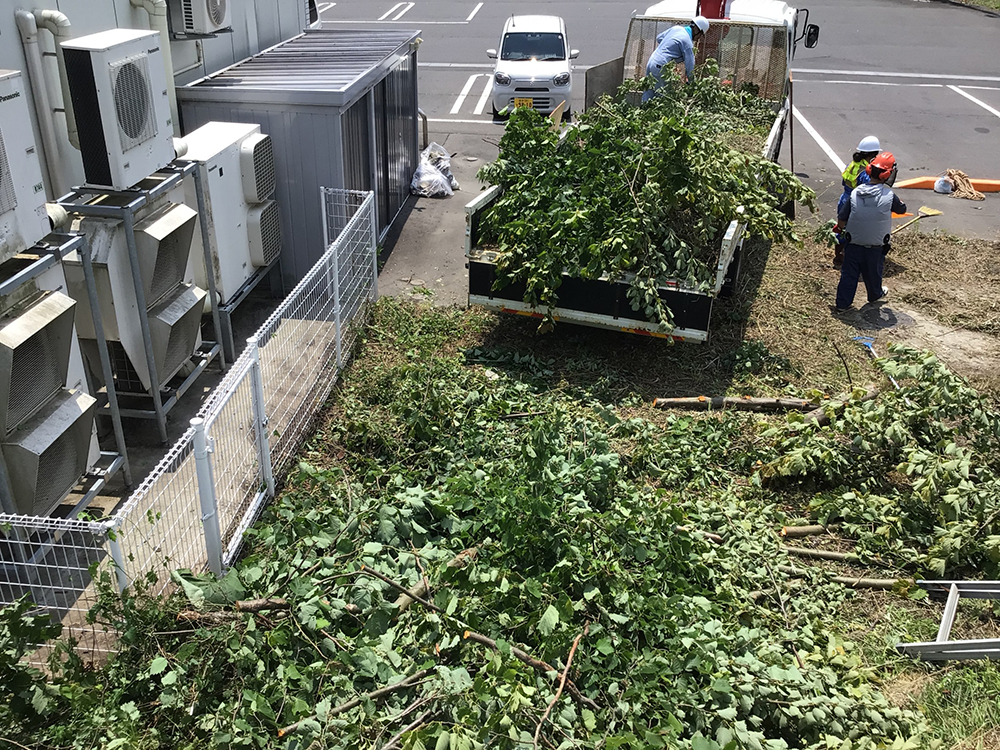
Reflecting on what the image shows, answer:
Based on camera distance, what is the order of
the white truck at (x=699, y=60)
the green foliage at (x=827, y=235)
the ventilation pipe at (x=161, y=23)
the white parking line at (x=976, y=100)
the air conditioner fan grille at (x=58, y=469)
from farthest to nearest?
the white parking line at (x=976, y=100), the green foliage at (x=827, y=235), the white truck at (x=699, y=60), the ventilation pipe at (x=161, y=23), the air conditioner fan grille at (x=58, y=469)

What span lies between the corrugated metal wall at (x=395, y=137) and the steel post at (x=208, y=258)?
3.62 m

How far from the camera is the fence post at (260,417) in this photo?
5367 millimetres

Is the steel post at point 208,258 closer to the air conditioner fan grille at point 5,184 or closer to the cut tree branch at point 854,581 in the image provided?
the air conditioner fan grille at point 5,184

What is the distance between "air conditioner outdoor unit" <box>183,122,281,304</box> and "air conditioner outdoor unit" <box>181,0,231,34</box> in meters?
1.00

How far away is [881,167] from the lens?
358 inches

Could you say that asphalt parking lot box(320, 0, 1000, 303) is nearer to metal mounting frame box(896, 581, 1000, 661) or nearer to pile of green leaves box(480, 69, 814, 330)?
pile of green leaves box(480, 69, 814, 330)

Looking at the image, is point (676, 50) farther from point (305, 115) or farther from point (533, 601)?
point (533, 601)

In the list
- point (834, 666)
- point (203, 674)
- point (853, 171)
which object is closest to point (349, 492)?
point (203, 674)

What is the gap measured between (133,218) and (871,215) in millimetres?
7255

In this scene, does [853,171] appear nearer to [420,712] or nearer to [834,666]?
[834,666]

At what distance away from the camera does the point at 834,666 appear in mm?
4523

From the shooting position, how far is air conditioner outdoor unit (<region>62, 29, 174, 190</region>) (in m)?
5.82

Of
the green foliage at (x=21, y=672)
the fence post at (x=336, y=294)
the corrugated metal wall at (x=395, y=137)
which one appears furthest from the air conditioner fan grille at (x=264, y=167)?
the green foliage at (x=21, y=672)

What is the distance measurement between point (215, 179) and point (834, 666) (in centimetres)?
620
